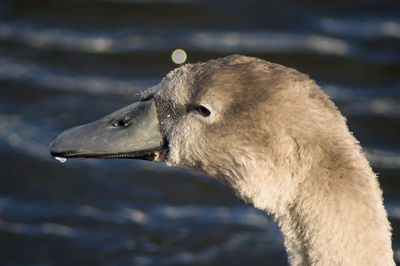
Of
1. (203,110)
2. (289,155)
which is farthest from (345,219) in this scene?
(203,110)


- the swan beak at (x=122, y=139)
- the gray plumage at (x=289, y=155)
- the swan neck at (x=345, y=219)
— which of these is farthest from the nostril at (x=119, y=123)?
the swan neck at (x=345, y=219)

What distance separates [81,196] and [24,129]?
51.0 inches

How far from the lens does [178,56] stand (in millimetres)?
9891

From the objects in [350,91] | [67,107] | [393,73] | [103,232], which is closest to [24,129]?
[67,107]

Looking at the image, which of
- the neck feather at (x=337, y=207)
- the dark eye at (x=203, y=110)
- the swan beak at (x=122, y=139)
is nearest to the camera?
the neck feather at (x=337, y=207)

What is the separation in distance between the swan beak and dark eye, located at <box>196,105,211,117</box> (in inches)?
15.8

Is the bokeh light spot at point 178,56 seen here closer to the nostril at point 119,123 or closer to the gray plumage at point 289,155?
the nostril at point 119,123

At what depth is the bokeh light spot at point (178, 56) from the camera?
9891 millimetres

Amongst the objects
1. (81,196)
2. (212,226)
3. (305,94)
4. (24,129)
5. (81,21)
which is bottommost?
(305,94)

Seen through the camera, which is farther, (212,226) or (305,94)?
(212,226)

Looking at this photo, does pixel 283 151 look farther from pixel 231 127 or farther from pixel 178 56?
pixel 178 56

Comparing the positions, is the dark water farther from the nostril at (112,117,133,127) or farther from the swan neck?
the swan neck

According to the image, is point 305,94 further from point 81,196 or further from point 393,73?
point 393,73

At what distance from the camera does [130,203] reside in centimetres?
815
